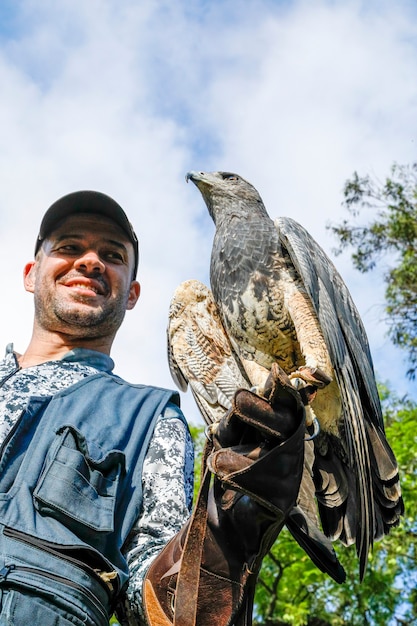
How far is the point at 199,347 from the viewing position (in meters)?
4.81

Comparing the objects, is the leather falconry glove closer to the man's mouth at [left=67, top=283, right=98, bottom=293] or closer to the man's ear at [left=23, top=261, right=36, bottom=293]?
the man's mouth at [left=67, top=283, right=98, bottom=293]

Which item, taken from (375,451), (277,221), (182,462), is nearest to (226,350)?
(277,221)

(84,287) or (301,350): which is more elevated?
(301,350)

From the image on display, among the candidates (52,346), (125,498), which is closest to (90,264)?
(52,346)

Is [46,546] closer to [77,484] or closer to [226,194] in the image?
[77,484]

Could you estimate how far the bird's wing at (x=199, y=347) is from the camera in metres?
4.67

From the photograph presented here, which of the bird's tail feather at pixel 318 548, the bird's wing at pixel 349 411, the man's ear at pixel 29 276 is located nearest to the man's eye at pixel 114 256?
the man's ear at pixel 29 276

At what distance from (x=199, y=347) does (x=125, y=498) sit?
228 centimetres

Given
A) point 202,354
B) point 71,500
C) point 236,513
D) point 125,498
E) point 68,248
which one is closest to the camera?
point 236,513

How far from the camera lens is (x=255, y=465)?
2.05 metres

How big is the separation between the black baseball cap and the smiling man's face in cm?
3

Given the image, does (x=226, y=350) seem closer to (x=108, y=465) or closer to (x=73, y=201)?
(x=73, y=201)

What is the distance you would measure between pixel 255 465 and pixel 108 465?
2.20 feet

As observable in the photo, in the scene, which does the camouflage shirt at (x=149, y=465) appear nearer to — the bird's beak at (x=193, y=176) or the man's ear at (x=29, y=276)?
the man's ear at (x=29, y=276)
